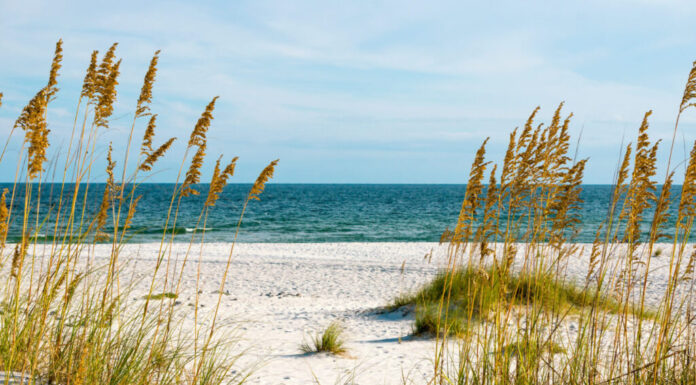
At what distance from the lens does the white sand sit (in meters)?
5.10

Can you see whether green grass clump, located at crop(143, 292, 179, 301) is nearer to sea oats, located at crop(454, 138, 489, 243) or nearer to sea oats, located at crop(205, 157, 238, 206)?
sea oats, located at crop(205, 157, 238, 206)

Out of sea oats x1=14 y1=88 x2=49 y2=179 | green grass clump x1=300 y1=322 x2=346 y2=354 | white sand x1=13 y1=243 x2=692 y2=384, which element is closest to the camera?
sea oats x1=14 y1=88 x2=49 y2=179

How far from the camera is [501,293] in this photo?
8.63 feet

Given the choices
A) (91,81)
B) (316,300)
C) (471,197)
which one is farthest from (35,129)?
(316,300)

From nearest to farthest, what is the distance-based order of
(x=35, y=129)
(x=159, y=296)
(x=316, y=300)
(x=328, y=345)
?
(x=35, y=129), (x=328, y=345), (x=159, y=296), (x=316, y=300)

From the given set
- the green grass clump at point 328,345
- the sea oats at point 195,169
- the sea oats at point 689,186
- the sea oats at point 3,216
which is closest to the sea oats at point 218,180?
the sea oats at point 195,169

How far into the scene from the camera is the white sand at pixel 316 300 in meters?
5.10

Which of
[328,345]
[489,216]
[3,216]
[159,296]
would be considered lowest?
[159,296]

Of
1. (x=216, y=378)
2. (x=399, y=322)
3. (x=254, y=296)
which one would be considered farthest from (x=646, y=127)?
(x=254, y=296)

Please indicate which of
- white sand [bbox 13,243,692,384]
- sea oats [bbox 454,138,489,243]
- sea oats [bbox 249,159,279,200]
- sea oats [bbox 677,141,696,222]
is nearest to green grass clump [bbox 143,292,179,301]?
white sand [bbox 13,243,692,384]

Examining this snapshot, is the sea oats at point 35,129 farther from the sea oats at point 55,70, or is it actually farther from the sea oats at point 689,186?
the sea oats at point 689,186

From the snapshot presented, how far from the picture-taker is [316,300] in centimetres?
1013

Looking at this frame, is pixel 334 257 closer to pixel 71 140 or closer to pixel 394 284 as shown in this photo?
pixel 394 284

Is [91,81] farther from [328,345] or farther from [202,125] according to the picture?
[328,345]
